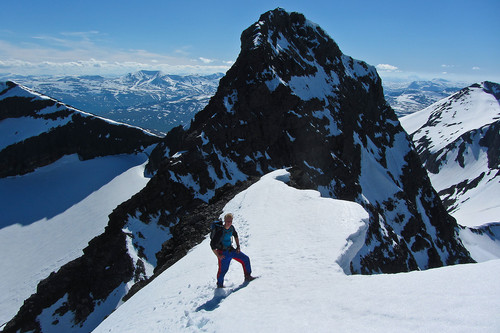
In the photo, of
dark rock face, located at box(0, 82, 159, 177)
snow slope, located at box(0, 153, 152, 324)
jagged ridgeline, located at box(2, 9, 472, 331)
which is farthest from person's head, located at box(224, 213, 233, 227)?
dark rock face, located at box(0, 82, 159, 177)

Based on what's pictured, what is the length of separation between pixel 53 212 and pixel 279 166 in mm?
51156

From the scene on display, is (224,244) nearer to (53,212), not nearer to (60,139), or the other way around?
(53,212)

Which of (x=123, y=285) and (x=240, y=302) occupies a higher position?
(x=240, y=302)

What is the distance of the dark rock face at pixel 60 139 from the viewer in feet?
267

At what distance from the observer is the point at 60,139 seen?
85062mm

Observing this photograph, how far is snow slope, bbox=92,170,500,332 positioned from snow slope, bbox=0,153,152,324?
136 ft

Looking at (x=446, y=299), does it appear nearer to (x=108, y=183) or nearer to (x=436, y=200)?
(x=108, y=183)

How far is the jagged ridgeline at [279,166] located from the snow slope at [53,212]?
1136cm

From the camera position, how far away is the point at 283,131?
64.8 metres

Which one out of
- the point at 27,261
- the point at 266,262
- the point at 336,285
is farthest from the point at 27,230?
the point at 336,285

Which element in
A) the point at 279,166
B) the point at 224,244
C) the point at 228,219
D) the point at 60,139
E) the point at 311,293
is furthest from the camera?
the point at 60,139

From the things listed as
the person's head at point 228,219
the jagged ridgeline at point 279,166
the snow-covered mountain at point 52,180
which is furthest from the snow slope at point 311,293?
the snow-covered mountain at point 52,180

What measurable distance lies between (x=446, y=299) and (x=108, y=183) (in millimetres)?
75603

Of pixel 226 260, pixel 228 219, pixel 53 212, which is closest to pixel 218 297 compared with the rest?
pixel 226 260
